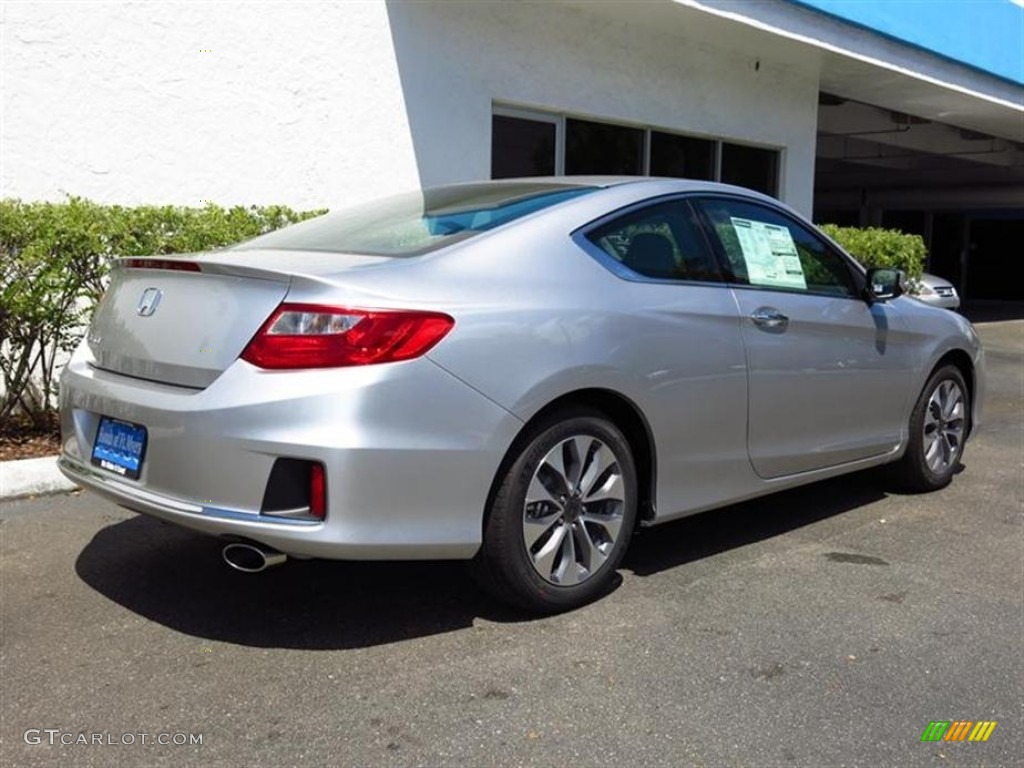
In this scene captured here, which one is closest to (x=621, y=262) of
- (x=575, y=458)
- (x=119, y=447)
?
(x=575, y=458)

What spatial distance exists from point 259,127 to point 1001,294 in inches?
1107

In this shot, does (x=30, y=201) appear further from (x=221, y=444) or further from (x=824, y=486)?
(x=824, y=486)

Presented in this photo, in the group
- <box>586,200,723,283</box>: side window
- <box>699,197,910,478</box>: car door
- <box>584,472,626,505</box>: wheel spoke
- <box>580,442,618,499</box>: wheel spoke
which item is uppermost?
<box>586,200,723,283</box>: side window

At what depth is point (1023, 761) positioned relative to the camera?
9.32 feet

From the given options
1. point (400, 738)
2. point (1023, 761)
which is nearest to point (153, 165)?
point (400, 738)

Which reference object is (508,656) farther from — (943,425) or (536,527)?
(943,425)

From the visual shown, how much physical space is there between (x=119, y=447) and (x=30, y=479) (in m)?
2.17

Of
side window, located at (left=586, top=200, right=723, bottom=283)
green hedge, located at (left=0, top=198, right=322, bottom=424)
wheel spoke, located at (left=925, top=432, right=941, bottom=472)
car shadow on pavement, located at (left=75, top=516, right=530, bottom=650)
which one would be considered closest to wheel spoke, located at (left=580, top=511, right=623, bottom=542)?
car shadow on pavement, located at (left=75, top=516, right=530, bottom=650)

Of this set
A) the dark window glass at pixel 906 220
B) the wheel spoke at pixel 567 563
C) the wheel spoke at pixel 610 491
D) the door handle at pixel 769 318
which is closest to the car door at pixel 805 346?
the door handle at pixel 769 318

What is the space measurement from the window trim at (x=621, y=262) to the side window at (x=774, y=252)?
0.07m

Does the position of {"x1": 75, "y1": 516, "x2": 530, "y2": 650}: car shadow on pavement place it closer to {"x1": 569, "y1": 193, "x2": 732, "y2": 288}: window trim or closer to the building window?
{"x1": 569, "y1": 193, "x2": 732, "y2": 288}: window trim

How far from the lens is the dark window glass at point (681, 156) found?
11.1 metres

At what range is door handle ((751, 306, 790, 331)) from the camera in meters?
4.32

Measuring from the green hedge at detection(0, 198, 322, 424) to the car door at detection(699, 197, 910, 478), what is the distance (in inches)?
137
